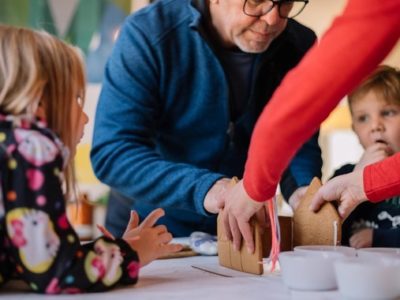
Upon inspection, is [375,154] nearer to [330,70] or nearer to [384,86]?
[384,86]

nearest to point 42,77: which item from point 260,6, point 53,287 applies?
point 53,287

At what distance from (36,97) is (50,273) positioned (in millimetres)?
256

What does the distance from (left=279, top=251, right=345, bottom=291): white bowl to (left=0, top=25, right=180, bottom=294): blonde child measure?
227 mm

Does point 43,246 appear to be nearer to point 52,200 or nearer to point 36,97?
point 52,200

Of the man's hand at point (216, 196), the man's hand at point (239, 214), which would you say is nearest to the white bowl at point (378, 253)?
the man's hand at point (239, 214)

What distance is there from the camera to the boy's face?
1.61 metres

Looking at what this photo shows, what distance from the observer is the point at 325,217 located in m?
1.13

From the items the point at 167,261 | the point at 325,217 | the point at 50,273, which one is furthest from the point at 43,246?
the point at 325,217

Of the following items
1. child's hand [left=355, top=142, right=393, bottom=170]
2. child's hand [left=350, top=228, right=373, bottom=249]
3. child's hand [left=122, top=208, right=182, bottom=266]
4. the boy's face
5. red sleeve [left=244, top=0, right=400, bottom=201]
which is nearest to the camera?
red sleeve [left=244, top=0, right=400, bottom=201]

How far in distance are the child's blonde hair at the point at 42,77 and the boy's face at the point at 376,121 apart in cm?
91

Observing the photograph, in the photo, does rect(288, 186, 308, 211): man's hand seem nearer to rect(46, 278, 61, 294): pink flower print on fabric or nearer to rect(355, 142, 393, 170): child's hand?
rect(355, 142, 393, 170): child's hand

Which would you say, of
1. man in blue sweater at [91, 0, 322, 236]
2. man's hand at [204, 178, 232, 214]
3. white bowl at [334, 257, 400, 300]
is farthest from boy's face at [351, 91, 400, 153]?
white bowl at [334, 257, 400, 300]

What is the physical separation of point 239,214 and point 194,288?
19 centimetres

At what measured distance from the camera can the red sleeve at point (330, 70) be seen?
2.36 ft
